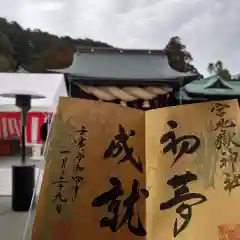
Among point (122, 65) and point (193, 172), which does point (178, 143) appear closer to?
point (193, 172)

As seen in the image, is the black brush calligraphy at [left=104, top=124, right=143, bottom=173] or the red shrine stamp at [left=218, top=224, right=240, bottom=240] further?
the black brush calligraphy at [left=104, top=124, right=143, bottom=173]

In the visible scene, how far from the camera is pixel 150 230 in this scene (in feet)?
10.1

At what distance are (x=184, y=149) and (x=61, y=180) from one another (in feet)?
2.92

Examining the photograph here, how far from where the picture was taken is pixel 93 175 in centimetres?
315

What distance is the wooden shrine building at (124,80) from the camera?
17906 millimetres

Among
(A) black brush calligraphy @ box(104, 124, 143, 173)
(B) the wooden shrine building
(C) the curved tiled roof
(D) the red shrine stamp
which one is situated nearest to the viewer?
(D) the red shrine stamp

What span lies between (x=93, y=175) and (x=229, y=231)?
3.31 ft

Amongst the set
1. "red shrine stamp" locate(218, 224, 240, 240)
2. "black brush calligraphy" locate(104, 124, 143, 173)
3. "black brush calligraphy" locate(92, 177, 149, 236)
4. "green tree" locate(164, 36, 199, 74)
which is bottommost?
"red shrine stamp" locate(218, 224, 240, 240)

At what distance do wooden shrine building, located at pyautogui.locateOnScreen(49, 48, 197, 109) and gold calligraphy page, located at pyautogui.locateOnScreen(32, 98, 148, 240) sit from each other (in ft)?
46.5

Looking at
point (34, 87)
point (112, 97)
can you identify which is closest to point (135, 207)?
point (34, 87)

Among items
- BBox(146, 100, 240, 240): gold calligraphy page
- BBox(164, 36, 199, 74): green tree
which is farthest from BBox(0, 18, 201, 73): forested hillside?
BBox(146, 100, 240, 240): gold calligraphy page

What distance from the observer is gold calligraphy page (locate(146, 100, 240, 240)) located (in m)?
3.05

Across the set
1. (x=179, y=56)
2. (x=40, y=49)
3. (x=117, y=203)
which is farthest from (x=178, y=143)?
(x=40, y=49)

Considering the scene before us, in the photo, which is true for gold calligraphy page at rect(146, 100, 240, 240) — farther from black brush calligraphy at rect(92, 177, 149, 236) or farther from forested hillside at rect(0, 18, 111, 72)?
forested hillside at rect(0, 18, 111, 72)
